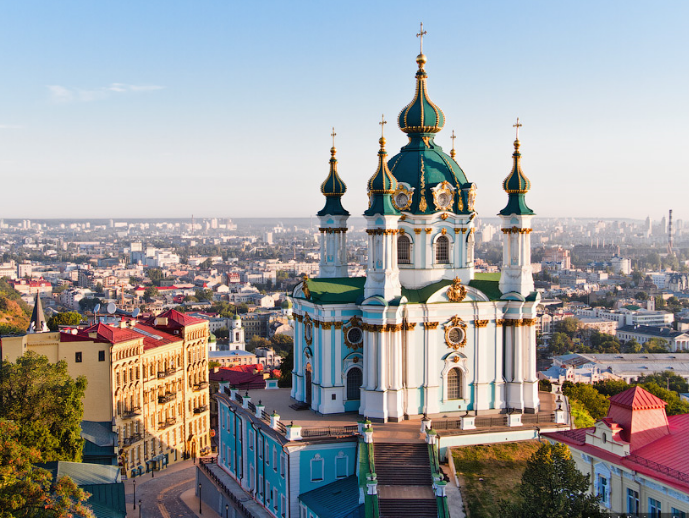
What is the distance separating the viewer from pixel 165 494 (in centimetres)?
3325

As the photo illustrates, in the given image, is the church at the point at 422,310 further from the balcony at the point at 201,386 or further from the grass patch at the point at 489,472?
the balcony at the point at 201,386

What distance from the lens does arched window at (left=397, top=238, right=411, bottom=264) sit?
1116 inches

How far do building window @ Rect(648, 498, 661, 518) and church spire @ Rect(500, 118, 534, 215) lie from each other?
12201 mm

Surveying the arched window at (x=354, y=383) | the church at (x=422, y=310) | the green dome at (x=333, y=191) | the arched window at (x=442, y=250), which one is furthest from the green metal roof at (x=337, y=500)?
the green dome at (x=333, y=191)

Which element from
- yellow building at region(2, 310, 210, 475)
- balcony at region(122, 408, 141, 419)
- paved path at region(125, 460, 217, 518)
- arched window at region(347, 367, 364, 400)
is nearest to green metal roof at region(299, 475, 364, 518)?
arched window at region(347, 367, 364, 400)

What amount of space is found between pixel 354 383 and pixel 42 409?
1070 centimetres

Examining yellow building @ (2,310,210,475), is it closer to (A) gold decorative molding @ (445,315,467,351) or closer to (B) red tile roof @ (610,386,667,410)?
(A) gold decorative molding @ (445,315,467,351)

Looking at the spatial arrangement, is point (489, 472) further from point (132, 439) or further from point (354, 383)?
point (132, 439)

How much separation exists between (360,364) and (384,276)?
3.32 m

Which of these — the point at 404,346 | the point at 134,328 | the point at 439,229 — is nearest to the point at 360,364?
the point at 404,346

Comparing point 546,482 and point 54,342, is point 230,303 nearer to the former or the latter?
point 54,342

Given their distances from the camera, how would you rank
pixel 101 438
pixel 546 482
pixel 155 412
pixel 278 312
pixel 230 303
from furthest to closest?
pixel 230 303, pixel 278 312, pixel 155 412, pixel 101 438, pixel 546 482

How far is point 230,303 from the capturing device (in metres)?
134

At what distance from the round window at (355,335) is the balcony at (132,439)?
13.0 metres
